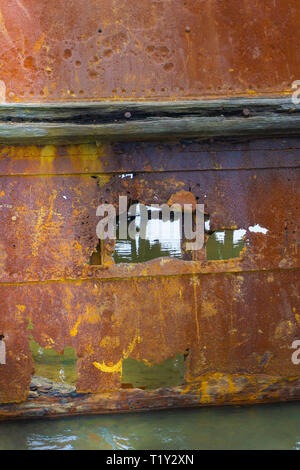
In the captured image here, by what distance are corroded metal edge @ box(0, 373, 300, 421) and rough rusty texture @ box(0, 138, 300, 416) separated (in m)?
0.02

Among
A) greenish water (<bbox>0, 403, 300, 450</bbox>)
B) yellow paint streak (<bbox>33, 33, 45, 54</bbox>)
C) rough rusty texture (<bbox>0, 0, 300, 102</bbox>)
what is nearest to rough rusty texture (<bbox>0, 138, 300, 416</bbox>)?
greenish water (<bbox>0, 403, 300, 450</bbox>)

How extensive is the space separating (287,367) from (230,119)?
192 cm

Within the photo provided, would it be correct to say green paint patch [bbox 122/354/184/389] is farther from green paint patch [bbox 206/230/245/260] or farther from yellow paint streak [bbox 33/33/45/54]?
yellow paint streak [bbox 33/33/45/54]

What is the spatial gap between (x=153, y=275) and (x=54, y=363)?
38.7 inches

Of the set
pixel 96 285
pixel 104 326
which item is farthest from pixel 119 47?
pixel 104 326

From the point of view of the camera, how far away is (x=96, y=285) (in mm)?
2914

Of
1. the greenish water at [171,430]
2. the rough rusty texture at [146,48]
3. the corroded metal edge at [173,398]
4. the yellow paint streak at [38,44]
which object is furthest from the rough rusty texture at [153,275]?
the yellow paint streak at [38,44]

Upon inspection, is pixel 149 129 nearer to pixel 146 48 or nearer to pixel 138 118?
pixel 138 118

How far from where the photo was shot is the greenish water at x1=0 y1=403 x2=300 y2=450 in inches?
104

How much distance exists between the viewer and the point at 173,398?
2980 millimetres

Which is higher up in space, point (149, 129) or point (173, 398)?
point (149, 129)

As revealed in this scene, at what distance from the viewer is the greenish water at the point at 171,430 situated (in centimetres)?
263

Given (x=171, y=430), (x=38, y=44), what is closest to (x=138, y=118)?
(x=38, y=44)
